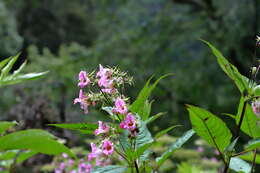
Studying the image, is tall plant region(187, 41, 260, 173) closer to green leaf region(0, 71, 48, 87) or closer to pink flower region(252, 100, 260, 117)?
pink flower region(252, 100, 260, 117)

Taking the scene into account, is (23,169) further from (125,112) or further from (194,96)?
(125,112)

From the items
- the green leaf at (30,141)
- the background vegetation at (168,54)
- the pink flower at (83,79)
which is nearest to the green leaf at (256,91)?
the pink flower at (83,79)

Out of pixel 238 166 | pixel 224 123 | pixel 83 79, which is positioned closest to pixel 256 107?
pixel 224 123

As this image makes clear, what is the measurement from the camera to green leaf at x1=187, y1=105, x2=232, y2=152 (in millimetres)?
872

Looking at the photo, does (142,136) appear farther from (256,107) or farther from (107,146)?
(256,107)

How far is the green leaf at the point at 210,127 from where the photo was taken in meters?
0.87

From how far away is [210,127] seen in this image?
2.99 feet

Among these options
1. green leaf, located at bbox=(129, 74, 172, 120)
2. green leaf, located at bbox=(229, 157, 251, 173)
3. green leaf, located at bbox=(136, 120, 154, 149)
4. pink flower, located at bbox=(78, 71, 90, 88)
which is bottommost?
green leaf, located at bbox=(229, 157, 251, 173)

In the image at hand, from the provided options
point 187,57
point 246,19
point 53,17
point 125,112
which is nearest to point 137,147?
point 125,112

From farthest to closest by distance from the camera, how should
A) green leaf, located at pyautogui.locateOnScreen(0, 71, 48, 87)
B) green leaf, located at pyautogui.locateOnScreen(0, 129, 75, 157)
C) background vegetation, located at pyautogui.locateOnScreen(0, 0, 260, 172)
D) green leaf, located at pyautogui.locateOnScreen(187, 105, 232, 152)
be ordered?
background vegetation, located at pyautogui.locateOnScreen(0, 0, 260, 172)
green leaf, located at pyautogui.locateOnScreen(0, 71, 48, 87)
green leaf, located at pyautogui.locateOnScreen(0, 129, 75, 157)
green leaf, located at pyautogui.locateOnScreen(187, 105, 232, 152)

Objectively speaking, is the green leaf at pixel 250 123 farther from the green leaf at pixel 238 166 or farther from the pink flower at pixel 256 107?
the green leaf at pixel 238 166

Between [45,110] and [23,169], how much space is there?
76 cm

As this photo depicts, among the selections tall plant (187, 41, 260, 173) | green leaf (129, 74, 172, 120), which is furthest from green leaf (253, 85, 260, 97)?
green leaf (129, 74, 172, 120)

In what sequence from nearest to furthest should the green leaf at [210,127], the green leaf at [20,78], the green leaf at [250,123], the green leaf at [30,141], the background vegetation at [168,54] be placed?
the green leaf at [210,127] → the green leaf at [250,123] → the green leaf at [30,141] → the green leaf at [20,78] → the background vegetation at [168,54]
